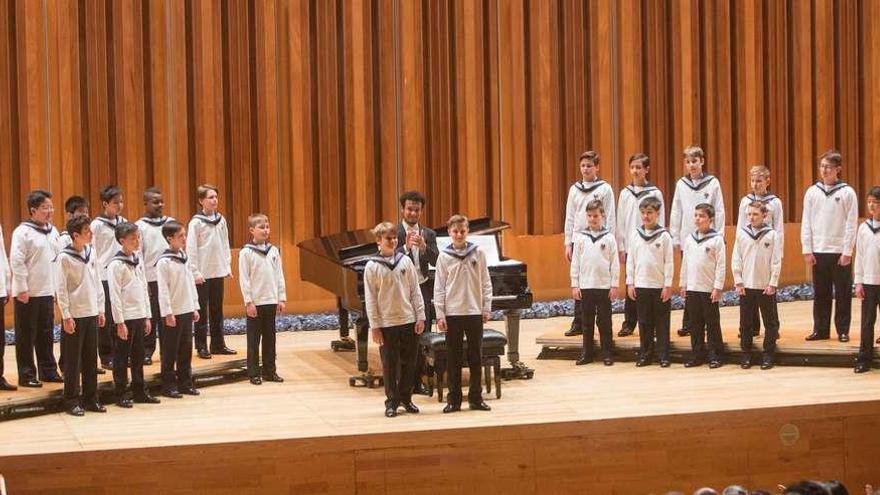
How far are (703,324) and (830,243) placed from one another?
41.5 inches

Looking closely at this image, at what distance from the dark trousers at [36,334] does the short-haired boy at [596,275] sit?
10.3 ft

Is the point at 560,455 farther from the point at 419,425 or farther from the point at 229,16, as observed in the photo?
the point at 229,16

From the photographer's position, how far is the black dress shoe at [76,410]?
24.1ft

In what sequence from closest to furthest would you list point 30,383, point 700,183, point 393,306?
point 393,306 < point 30,383 < point 700,183

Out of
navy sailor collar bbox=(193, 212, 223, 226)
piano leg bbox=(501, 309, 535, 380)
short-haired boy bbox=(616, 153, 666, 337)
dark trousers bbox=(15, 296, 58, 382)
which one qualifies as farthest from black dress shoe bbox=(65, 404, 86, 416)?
short-haired boy bbox=(616, 153, 666, 337)

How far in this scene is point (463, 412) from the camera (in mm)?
7234

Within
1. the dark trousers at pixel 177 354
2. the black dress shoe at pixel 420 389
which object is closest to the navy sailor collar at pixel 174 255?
the dark trousers at pixel 177 354

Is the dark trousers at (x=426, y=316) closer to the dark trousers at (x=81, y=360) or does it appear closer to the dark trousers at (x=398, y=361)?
the dark trousers at (x=398, y=361)

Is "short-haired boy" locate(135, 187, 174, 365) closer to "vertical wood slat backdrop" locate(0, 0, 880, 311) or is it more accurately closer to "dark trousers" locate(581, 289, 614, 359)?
"vertical wood slat backdrop" locate(0, 0, 880, 311)

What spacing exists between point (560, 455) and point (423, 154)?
4.61 meters

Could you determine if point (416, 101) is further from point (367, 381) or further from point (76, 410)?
point (76, 410)

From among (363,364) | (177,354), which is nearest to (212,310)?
(177,354)

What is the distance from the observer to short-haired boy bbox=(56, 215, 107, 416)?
7285mm

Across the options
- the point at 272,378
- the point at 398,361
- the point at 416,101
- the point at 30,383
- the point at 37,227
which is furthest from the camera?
the point at 416,101
